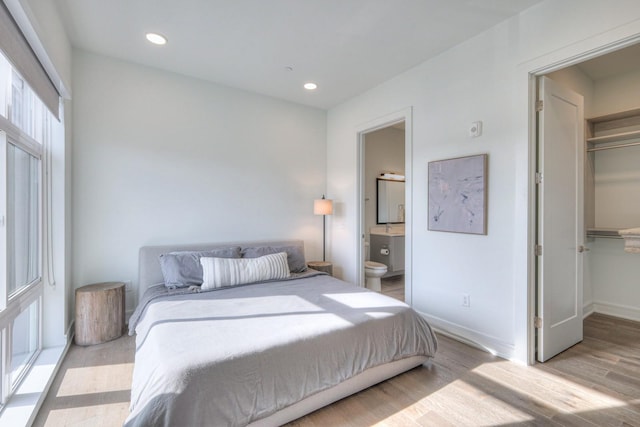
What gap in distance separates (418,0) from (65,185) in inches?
129

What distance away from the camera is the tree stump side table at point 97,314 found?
104 inches

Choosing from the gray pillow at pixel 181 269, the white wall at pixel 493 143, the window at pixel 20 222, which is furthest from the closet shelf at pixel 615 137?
the window at pixel 20 222

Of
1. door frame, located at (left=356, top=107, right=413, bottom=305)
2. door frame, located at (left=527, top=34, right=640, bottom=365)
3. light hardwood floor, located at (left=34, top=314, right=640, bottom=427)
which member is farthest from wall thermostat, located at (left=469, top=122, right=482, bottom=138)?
light hardwood floor, located at (left=34, top=314, right=640, bottom=427)

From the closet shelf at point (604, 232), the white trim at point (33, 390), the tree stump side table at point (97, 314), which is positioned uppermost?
the closet shelf at point (604, 232)

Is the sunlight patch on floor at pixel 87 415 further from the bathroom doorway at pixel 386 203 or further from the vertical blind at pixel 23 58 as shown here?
the bathroom doorway at pixel 386 203

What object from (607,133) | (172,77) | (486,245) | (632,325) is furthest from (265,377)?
(607,133)

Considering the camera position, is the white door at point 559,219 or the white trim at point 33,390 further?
the white door at point 559,219

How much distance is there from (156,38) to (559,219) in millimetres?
3875

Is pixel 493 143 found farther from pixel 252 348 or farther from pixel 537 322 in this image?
pixel 252 348

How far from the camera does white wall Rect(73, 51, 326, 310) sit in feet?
9.81

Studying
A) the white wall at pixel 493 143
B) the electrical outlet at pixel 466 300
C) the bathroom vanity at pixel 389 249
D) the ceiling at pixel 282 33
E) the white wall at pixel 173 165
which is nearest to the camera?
the white wall at pixel 493 143

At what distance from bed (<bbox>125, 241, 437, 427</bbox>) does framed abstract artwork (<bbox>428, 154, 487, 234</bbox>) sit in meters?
1.04

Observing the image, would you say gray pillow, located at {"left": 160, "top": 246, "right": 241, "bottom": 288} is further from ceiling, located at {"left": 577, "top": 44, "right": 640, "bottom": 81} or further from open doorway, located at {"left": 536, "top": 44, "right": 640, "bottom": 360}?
ceiling, located at {"left": 577, "top": 44, "right": 640, "bottom": 81}

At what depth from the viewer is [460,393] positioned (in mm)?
2018
